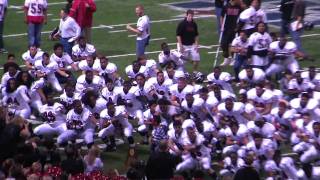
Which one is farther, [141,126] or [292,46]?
[292,46]

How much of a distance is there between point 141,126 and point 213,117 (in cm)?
135

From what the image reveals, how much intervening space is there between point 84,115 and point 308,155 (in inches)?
155

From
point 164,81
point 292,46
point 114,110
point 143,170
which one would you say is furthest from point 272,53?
point 143,170

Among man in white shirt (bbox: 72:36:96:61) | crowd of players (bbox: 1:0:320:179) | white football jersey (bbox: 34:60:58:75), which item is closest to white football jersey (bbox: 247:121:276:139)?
crowd of players (bbox: 1:0:320:179)

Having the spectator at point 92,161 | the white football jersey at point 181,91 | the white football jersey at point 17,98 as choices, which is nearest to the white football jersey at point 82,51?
the white football jersey at point 17,98

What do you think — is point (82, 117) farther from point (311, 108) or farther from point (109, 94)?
point (311, 108)

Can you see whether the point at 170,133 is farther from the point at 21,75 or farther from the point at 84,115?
the point at 21,75

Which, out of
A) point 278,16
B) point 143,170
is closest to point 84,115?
point 143,170

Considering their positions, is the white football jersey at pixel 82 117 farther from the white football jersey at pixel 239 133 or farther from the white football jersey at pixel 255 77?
the white football jersey at pixel 255 77

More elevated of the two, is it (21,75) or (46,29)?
(21,75)

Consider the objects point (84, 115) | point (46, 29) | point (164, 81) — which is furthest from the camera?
point (46, 29)

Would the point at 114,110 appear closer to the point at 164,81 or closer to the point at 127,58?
the point at 164,81

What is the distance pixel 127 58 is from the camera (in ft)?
81.4

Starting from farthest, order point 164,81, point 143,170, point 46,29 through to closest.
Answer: point 46,29 < point 164,81 < point 143,170
